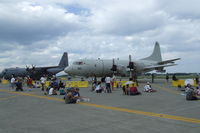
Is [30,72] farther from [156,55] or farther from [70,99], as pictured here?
[70,99]

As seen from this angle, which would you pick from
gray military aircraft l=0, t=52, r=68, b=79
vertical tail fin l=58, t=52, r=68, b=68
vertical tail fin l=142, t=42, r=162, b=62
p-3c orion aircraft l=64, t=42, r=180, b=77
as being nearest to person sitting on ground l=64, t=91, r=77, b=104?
p-3c orion aircraft l=64, t=42, r=180, b=77

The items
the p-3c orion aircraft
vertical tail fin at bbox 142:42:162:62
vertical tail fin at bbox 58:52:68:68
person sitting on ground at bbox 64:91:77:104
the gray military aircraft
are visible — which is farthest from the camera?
vertical tail fin at bbox 58:52:68:68

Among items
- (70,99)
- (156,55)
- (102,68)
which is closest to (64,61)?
(156,55)

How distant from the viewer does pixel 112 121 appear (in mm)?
7840

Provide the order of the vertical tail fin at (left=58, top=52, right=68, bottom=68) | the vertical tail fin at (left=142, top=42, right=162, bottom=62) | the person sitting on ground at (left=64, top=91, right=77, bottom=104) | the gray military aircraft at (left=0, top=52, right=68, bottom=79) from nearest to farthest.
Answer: the person sitting on ground at (left=64, top=91, right=77, bottom=104), the vertical tail fin at (left=142, top=42, right=162, bottom=62), the gray military aircraft at (left=0, top=52, right=68, bottom=79), the vertical tail fin at (left=58, top=52, right=68, bottom=68)

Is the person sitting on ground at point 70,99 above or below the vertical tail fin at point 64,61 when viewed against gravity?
below

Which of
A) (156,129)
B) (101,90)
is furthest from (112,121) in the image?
(101,90)

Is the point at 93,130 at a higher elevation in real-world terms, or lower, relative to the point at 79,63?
lower

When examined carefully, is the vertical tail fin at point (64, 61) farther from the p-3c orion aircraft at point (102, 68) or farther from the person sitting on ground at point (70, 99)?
the person sitting on ground at point (70, 99)

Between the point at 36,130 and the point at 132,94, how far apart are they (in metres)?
11.4

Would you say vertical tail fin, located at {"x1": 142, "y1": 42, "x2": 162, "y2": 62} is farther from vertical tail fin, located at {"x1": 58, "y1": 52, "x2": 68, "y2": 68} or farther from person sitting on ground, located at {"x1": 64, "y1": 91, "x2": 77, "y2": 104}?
person sitting on ground, located at {"x1": 64, "y1": 91, "x2": 77, "y2": 104}

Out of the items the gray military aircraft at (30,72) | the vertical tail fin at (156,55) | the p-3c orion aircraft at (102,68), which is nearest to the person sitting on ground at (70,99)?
the p-3c orion aircraft at (102,68)

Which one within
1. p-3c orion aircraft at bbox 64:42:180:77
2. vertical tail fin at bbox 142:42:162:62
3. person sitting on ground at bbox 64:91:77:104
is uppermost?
vertical tail fin at bbox 142:42:162:62

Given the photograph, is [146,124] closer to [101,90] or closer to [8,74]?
[101,90]
